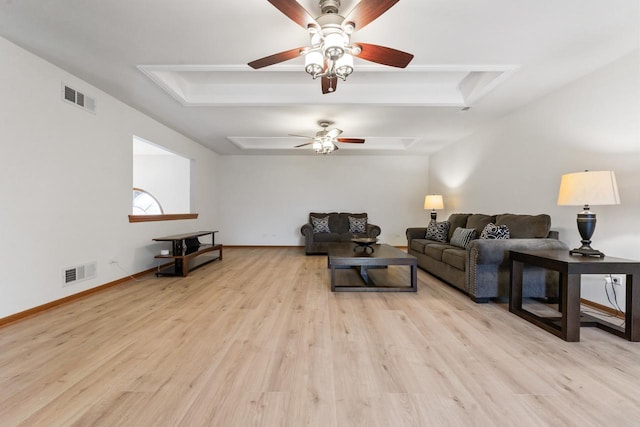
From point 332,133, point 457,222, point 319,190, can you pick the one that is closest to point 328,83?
point 332,133

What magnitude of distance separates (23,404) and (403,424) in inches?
74.0

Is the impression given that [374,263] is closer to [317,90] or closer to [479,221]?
[479,221]

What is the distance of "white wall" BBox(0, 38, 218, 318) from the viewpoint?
2.37 m

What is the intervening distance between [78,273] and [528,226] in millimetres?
5136

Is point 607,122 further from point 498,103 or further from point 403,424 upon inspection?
point 403,424

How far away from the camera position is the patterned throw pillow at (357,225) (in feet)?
20.4

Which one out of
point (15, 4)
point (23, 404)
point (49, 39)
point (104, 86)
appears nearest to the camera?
point (23, 404)

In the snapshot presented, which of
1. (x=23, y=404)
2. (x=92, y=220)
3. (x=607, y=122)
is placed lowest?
(x=23, y=404)

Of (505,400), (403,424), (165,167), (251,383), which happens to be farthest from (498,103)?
(165,167)

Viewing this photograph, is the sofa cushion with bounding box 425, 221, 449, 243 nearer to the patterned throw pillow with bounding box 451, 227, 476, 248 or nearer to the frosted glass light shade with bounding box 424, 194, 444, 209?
the patterned throw pillow with bounding box 451, 227, 476, 248

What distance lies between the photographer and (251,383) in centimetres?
153

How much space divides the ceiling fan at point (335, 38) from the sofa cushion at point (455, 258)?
2216 millimetres

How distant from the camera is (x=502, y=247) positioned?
112 inches

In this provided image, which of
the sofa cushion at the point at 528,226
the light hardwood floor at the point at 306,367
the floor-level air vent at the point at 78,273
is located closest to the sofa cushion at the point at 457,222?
the sofa cushion at the point at 528,226
